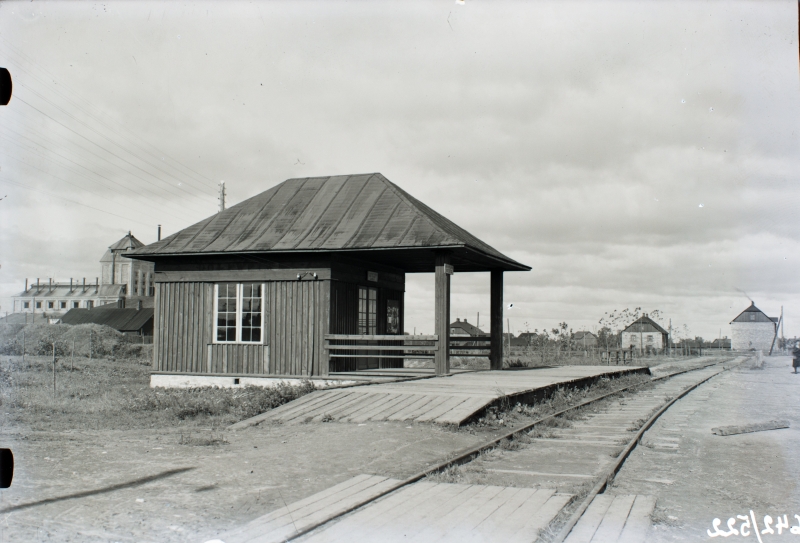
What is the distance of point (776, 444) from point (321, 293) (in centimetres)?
943

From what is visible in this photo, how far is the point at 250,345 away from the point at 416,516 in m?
11.7

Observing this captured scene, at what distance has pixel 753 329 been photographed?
319ft

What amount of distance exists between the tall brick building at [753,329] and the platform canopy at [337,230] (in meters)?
90.5

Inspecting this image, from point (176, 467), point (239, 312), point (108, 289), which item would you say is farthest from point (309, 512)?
point (108, 289)

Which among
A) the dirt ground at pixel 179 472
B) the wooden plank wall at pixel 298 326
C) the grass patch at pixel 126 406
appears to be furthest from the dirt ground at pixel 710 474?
the wooden plank wall at pixel 298 326

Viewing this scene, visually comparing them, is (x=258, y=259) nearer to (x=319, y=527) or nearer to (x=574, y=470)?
(x=574, y=470)

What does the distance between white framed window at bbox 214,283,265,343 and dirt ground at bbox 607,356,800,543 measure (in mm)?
8955

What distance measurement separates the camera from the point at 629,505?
5.31 m

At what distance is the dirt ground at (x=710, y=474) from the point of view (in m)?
5.26

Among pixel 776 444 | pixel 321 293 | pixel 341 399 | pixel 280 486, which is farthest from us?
pixel 321 293

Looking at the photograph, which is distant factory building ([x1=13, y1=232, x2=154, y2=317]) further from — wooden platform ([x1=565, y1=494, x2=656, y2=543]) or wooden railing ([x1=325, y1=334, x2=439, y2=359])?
wooden platform ([x1=565, y1=494, x2=656, y2=543])

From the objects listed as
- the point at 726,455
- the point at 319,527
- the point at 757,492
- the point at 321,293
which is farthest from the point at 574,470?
the point at 321,293

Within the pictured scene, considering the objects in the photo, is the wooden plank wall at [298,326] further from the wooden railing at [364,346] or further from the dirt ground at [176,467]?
the dirt ground at [176,467]

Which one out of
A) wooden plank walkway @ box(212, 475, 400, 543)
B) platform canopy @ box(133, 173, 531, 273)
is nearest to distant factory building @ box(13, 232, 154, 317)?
platform canopy @ box(133, 173, 531, 273)
